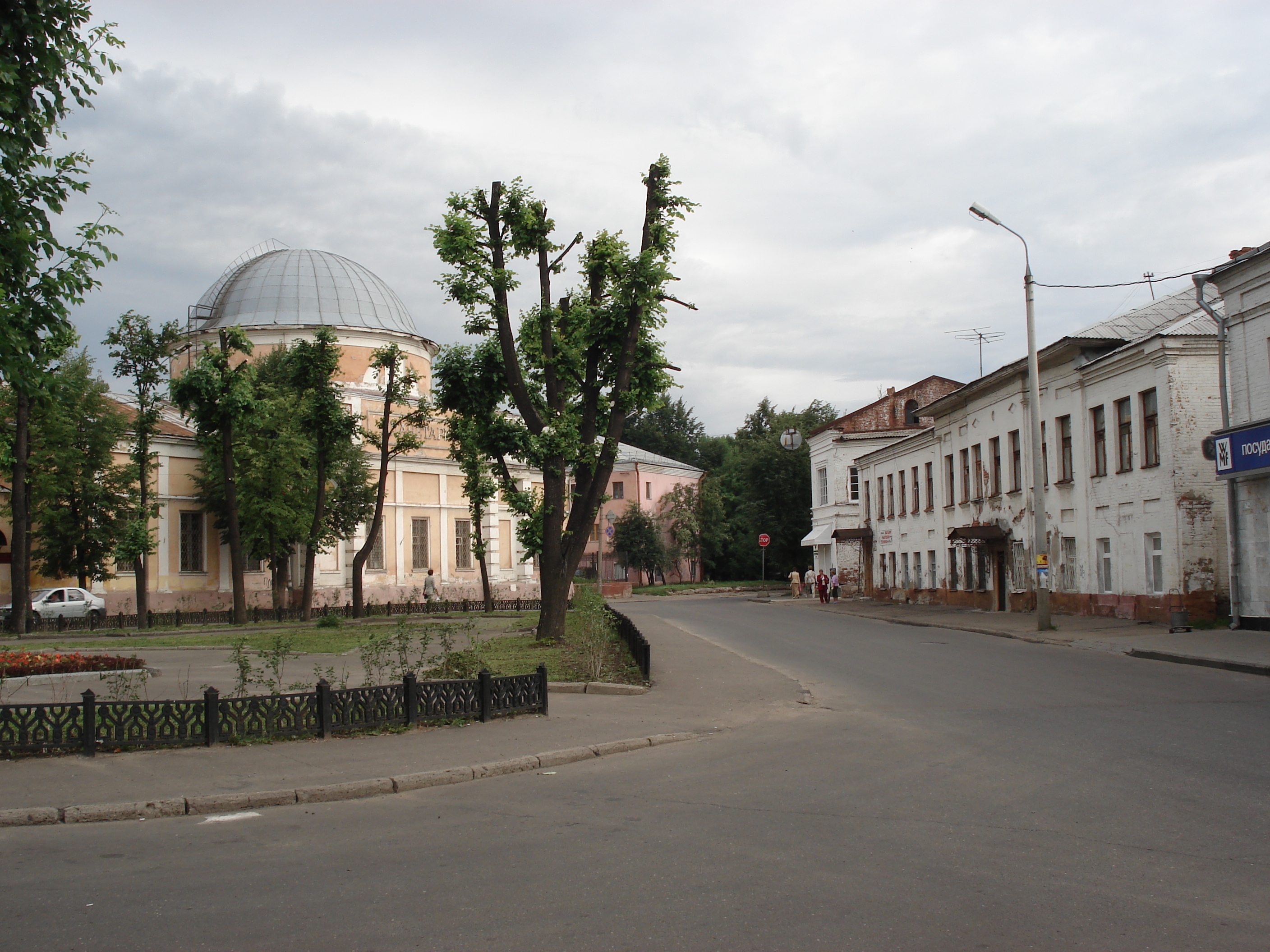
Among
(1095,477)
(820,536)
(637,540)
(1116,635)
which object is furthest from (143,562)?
(637,540)

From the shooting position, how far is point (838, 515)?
182 ft

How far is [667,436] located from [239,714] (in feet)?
313

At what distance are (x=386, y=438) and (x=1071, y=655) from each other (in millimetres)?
24762

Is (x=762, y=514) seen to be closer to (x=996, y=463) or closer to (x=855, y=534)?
(x=855, y=534)

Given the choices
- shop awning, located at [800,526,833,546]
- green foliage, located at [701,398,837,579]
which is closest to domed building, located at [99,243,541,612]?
shop awning, located at [800,526,833,546]

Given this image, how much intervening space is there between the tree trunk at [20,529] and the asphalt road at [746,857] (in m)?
23.9

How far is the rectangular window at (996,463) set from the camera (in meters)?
34.8

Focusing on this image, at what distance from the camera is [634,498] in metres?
72.2

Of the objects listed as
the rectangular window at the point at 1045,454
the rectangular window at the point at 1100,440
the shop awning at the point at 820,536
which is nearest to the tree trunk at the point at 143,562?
the rectangular window at the point at 1045,454

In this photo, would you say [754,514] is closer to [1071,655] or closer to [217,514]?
[217,514]

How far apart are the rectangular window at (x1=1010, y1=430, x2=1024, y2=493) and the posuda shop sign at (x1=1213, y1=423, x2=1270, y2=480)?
10.9 m

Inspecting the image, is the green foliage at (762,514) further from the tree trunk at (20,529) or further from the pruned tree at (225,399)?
the tree trunk at (20,529)

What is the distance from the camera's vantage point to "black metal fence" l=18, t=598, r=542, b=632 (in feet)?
104

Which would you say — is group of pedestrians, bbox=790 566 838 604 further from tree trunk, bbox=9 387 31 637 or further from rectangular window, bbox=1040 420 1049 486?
tree trunk, bbox=9 387 31 637
